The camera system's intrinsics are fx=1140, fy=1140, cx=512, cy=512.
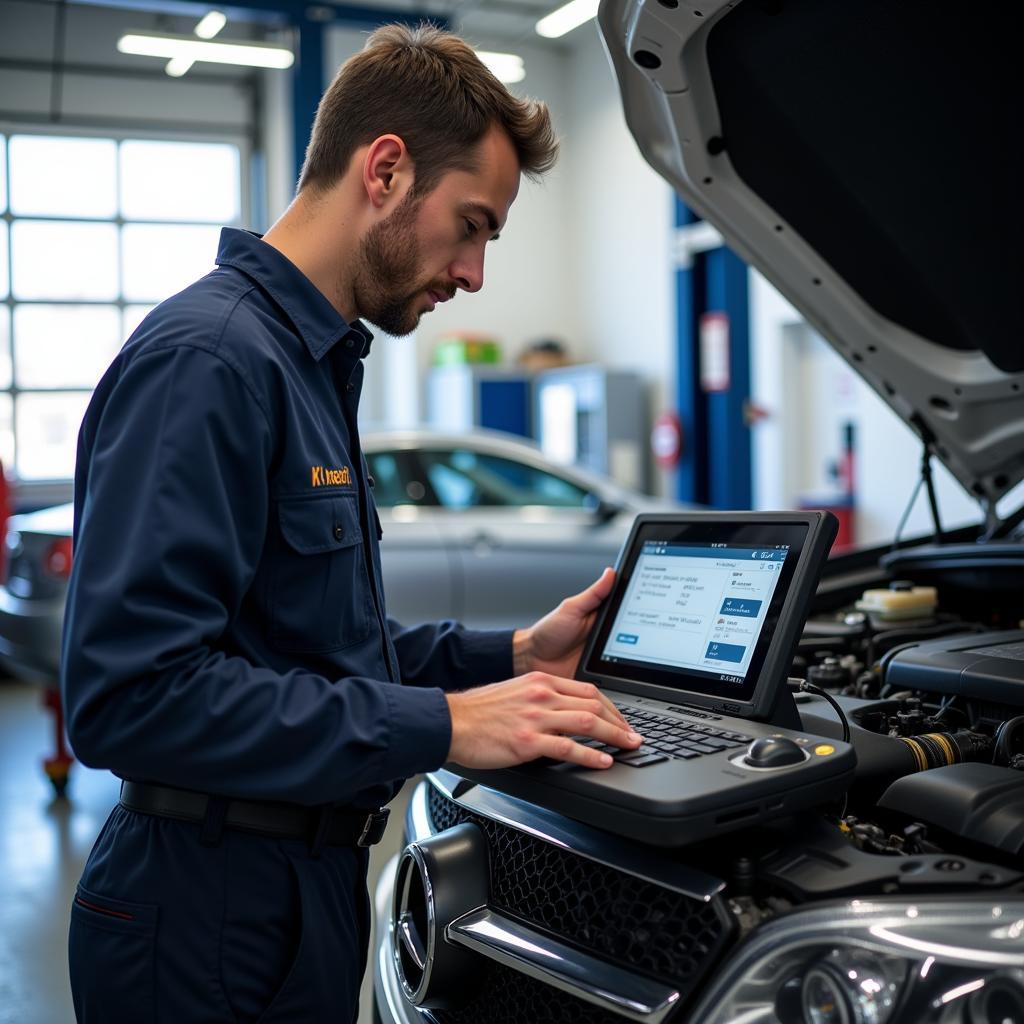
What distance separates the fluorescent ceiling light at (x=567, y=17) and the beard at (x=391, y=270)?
7.10 meters

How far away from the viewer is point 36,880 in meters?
3.61

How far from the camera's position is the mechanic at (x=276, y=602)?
3.30 feet

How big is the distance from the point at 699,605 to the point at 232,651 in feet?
1.81

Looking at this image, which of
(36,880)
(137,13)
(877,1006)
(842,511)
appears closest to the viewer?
(877,1006)

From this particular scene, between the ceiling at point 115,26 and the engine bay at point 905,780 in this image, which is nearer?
the engine bay at point 905,780

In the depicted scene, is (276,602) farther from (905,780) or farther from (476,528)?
(476,528)

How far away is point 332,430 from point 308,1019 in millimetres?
624

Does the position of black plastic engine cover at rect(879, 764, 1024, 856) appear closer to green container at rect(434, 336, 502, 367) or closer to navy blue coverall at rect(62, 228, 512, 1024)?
A: navy blue coverall at rect(62, 228, 512, 1024)

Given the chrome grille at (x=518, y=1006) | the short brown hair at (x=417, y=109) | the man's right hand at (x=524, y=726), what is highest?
the short brown hair at (x=417, y=109)

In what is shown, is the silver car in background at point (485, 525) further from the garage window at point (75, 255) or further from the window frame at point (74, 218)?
the garage window at point (75, 255)

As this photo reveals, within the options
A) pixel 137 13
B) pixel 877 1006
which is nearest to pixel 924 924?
pixel 877 1006

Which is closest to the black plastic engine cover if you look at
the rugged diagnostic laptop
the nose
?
the rugged diagnostic laptop

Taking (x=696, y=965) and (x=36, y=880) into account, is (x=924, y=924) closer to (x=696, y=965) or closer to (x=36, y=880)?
(x=696, y=965)

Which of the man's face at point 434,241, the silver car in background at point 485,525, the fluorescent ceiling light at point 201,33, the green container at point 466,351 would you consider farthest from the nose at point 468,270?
the green container at point 466,351
